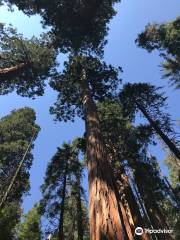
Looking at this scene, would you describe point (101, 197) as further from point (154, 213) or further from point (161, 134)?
point (161, 134)

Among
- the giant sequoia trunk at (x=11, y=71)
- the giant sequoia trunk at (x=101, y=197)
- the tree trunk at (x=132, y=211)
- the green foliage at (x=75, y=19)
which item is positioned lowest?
the giant sequoia trunk at (x=101, y=197)

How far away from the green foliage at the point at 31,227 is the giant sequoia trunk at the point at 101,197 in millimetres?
13175

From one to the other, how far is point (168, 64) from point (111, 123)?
10204 mm

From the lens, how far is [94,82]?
16109mm

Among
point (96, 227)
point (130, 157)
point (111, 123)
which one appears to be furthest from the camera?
point (111, 123)

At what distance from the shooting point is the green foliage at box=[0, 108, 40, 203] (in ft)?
64.7

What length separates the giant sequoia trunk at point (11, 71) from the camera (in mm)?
15231

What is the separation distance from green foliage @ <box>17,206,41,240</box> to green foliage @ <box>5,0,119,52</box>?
12.1 meters

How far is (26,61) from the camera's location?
1730 centimetres

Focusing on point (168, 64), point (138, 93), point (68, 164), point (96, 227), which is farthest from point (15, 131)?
point (96, 227)

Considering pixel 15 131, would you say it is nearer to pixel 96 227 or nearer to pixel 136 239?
pixel 136 239

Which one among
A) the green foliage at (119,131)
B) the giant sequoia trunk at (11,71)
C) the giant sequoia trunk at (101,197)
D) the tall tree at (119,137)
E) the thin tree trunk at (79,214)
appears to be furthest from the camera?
the green foliage at (119,131)

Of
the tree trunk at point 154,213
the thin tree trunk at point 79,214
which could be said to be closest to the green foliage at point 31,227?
the thin tree trunk at point 79,214

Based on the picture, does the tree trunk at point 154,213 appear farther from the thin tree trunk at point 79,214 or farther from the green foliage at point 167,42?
the green foliage at point 167,42
